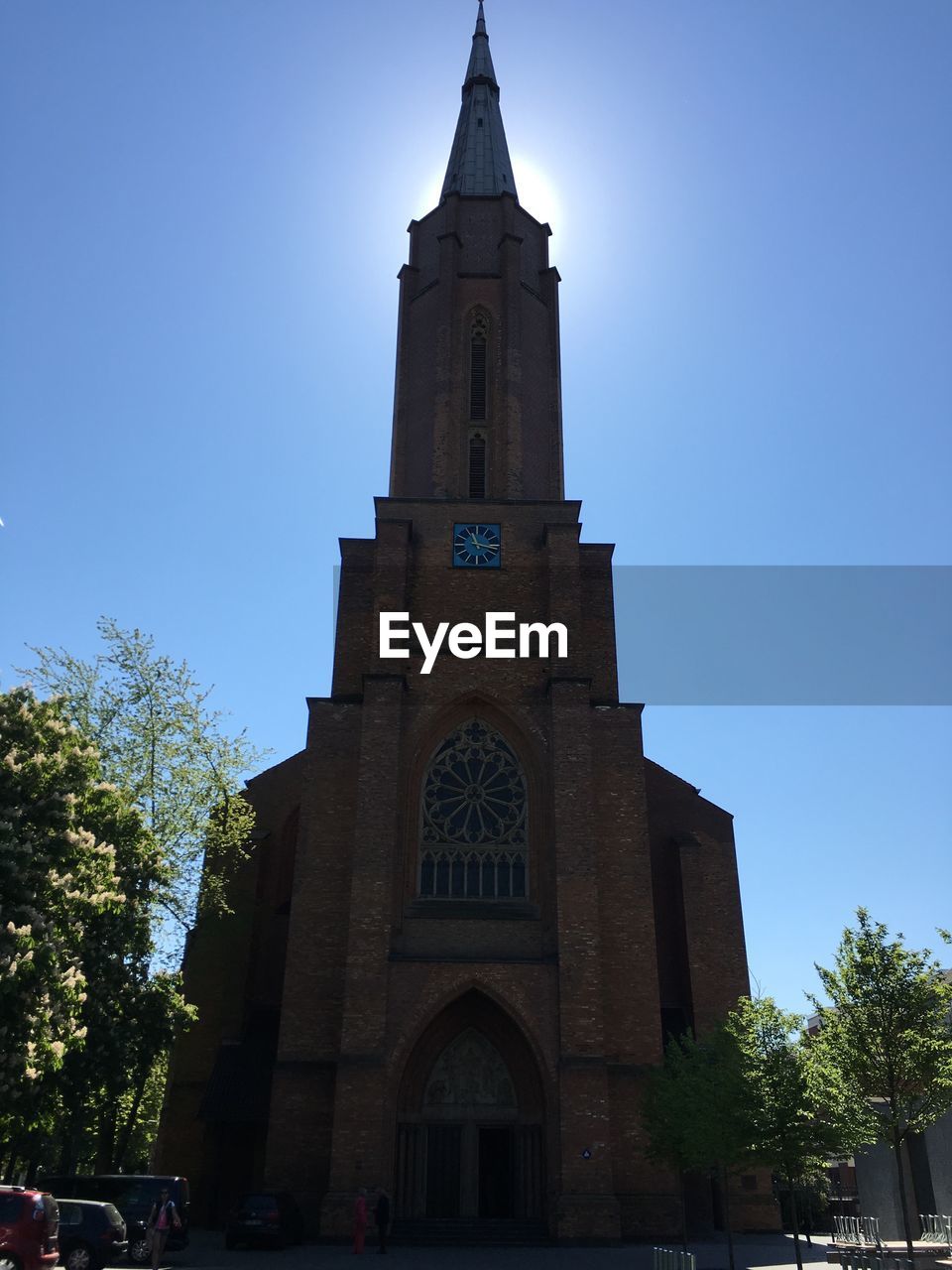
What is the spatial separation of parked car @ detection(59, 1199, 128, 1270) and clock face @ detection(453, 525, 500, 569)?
18787 millimetres

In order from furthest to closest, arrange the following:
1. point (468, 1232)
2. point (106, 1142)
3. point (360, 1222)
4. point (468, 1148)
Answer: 1. point (106, 1142)
2. point (468, 1148)
3. point (468, 1232)
4. point (360, 1222)

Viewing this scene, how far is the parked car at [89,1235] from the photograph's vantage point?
59.1ft

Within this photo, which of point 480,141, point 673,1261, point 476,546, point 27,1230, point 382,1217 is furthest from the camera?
point 480,141

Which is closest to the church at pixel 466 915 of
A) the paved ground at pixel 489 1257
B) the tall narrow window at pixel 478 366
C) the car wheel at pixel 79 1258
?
the tall narrow window at pixel 478 366

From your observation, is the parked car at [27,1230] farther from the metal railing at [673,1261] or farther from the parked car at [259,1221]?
the metal railing at [673,1261]

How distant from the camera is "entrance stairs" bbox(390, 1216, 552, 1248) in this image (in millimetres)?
22641

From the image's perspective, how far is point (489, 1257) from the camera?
2006 cm

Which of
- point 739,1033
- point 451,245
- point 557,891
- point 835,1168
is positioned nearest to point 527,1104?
point 557,891

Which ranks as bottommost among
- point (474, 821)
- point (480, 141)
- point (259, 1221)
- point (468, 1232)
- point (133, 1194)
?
point (468, 1232)

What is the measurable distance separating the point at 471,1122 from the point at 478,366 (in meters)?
23.6

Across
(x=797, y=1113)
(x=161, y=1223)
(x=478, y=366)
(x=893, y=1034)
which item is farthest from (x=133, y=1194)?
(x=478, y=366)

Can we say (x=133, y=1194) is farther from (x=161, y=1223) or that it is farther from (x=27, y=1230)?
(x=27, y=1230)

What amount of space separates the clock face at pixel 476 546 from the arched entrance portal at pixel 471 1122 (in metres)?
12.4

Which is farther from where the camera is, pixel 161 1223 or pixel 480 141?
pixel 480 141
